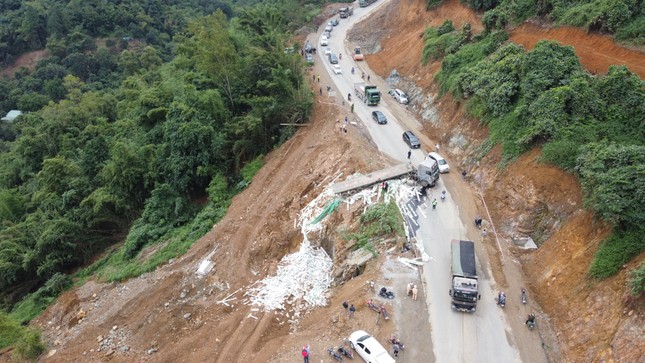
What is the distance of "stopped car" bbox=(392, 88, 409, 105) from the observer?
44.9 m

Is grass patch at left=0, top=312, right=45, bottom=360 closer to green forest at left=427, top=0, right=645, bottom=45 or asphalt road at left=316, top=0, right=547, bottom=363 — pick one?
asphalt road at left=316, top=0, right=547, bottom=363

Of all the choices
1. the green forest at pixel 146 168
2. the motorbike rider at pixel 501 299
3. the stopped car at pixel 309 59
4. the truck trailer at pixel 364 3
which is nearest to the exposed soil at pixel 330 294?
the motorbike rider at pixel 501 299

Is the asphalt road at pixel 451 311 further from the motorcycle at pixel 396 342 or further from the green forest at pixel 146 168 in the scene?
the green forest at pixel 146 168

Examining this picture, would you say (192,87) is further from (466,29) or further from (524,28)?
(524,28)

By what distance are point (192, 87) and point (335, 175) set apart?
18047 mm

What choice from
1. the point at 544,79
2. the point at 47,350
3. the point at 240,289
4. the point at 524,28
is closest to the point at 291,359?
the point at 240,289

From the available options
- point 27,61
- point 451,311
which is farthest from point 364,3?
point 27,61

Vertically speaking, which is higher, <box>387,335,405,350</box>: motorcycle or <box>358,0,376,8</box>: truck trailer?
<box>358,0,376,8</box>: truck trailer

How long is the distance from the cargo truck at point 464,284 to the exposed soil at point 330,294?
255 cm

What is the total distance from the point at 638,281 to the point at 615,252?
2984mm

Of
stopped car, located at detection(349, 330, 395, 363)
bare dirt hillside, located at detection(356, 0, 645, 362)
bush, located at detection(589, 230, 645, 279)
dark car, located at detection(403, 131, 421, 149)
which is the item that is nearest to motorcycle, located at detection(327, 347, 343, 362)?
stopped car, located at detection(349, 330, 395, 363)

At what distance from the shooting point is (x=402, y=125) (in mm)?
40656

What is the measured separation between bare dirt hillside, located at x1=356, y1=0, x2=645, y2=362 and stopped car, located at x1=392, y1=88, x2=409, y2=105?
4.68m

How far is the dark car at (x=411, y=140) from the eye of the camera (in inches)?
1431
